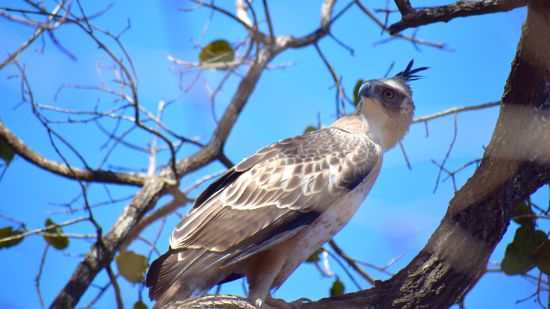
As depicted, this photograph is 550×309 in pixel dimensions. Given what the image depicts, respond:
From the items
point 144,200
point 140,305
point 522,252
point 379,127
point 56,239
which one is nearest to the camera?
point 522,252

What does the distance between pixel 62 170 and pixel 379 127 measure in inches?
121

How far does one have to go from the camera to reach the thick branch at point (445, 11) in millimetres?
3791

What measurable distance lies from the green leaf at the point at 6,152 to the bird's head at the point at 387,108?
10.5ft

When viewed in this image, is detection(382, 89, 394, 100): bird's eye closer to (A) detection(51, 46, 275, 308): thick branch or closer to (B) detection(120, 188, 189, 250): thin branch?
(A) detection(51, 46, 275, 308): thick branch

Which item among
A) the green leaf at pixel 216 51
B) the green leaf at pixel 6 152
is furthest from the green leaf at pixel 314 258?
A: the green leaf at pixel 6 152

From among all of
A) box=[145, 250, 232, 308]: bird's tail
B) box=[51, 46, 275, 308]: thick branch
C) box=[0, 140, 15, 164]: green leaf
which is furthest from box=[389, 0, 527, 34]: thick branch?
box=[0, 140, 15, 164]: green leaf

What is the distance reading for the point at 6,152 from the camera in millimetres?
6211

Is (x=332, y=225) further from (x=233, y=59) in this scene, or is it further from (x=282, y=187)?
(x=233, y=59)

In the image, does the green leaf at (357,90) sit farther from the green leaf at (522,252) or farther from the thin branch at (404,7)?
the thin branch at (404,7)

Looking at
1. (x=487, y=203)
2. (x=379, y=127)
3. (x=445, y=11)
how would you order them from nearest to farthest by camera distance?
(x=445, y=11) → (x=487, y=203) → (x=379, y=127)

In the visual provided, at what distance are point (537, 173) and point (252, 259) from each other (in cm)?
199

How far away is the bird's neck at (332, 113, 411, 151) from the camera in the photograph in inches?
212

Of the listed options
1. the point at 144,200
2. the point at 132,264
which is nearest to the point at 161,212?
the point at 144,200

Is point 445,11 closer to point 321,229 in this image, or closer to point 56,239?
point 321,229
